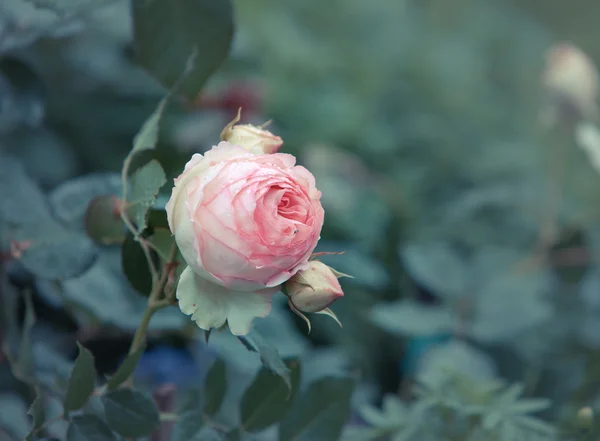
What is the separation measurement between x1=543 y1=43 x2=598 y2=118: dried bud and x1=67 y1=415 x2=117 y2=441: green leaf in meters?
0.74

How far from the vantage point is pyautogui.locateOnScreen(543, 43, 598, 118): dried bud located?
2.81 ft

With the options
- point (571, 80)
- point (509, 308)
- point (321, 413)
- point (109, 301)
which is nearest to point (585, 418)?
point (321, 413)

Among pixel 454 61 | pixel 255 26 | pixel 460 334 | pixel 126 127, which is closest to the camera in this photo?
pixel 460 334

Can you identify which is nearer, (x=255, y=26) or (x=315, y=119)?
(x=315, y=119)

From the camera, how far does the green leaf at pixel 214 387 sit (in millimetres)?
461

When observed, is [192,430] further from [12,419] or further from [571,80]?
[571,80]

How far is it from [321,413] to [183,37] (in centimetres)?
33

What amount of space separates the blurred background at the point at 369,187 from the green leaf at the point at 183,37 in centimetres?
5

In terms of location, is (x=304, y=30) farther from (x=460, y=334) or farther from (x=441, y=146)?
(x=460, y=334)

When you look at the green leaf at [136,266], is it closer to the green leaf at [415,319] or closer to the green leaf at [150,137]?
the green leaf at [150,137]

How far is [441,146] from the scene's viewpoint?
1.22m

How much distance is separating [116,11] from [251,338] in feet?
1.79

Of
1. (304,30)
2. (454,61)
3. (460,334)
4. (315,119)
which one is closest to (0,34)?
(460,334)

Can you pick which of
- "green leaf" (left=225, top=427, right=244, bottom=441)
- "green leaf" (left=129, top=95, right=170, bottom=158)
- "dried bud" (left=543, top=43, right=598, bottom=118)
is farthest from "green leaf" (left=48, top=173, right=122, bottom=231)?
"dried bud" (left=543, top=43, right=598, bottom=118)
